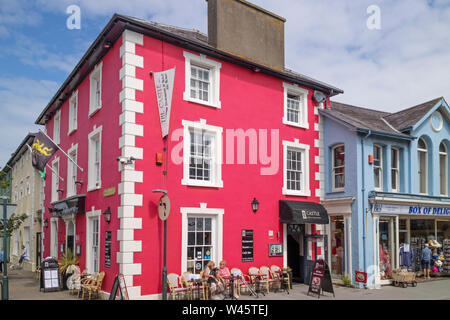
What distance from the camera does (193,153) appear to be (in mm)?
14086

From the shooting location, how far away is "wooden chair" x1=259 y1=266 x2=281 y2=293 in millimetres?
14492

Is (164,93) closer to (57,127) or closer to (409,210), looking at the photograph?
(57,127)

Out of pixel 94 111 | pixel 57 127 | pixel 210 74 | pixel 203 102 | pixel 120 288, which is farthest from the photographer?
pixel 57 127

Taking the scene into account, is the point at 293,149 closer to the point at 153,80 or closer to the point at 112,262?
the point at 153,80

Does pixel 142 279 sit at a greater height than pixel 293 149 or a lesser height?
lesser

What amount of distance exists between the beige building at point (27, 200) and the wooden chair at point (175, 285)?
551 inches

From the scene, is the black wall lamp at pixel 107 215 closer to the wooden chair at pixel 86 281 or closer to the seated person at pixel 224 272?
the wooden chair at pixel 86 281

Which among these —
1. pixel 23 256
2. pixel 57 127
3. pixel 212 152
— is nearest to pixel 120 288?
pixel 212 152

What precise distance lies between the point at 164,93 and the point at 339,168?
8.33 m

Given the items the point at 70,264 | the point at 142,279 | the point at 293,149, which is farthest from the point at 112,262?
the point at 293,149

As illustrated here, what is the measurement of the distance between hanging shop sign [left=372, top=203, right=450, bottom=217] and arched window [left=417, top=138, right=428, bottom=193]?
103cm

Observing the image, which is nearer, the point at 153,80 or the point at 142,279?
the point at 142,279
